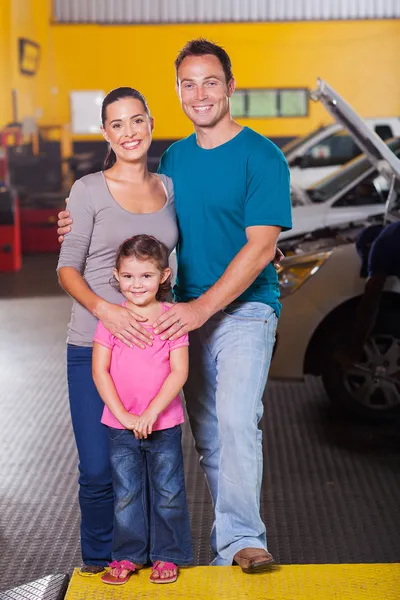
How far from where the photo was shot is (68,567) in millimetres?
3756

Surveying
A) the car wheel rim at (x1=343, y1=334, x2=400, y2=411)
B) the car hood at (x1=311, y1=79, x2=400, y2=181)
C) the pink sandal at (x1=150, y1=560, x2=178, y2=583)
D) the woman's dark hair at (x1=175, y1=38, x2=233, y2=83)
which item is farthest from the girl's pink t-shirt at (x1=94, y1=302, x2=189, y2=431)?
the car wheel rim at (x1=343, y1=334, x2=400, y2=411)

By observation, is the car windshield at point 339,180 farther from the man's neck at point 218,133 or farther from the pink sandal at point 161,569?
the pink sandal at point 161,569

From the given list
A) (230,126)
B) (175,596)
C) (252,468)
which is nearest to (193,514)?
(252,468)

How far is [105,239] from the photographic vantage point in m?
2.92

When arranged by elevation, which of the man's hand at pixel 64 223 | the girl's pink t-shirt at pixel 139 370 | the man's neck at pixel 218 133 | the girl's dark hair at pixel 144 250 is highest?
the man's neck at pixel 218 133

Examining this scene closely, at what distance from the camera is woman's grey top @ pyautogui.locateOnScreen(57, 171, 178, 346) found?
2.91 m

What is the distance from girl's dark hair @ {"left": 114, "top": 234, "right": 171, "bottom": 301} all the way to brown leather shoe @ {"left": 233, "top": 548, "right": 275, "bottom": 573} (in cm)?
92

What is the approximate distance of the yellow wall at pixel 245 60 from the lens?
25.6 metres

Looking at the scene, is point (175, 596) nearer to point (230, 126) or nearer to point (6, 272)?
point (230, 126)

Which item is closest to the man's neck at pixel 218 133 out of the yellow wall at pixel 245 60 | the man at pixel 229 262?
the man at pixel 229 262

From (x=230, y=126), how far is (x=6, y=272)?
10.6 m

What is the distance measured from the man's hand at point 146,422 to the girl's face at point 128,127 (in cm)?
77

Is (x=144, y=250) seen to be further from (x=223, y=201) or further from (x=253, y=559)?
(x=253, y=559)

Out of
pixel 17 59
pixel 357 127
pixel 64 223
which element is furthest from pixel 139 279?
pixel 17 59
